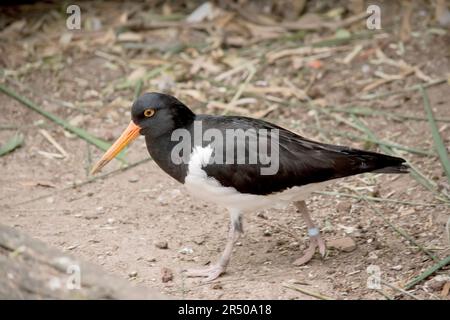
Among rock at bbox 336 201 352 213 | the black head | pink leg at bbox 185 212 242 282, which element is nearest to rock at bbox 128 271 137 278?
pink leg at bbox 185 212 242 282

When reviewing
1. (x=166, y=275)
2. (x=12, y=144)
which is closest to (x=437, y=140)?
(x=166, y=275)

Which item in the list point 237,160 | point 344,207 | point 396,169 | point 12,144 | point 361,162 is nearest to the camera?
point 237,160

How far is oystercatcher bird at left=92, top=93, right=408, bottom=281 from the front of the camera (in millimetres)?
5297

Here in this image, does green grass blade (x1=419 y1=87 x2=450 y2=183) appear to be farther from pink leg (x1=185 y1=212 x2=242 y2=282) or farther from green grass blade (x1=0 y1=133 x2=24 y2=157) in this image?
green grass blade (x1=0 y1=133 x2=24 y2=157)

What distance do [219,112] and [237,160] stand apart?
8.45ft

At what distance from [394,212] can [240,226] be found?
142 centimetres

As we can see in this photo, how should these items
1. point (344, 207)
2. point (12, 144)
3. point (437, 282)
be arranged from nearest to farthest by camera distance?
point (437, 282) → point (344, 207) → point (12, 144)

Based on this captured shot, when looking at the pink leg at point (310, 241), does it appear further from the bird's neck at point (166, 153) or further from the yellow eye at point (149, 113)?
A: the yellow eye at point (149, 113)

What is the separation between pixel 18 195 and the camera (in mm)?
6652

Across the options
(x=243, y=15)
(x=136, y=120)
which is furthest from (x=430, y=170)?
(x=243, y=15)

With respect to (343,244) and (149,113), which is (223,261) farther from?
(149,113)

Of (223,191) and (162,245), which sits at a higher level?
(223,191)

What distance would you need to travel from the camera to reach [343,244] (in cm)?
579

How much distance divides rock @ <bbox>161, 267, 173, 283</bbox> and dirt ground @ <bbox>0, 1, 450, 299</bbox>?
3cm
